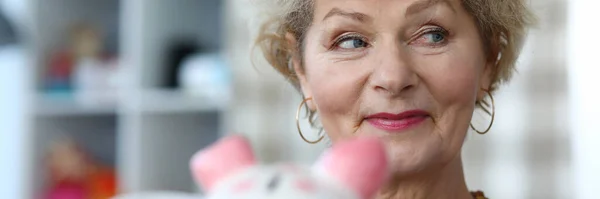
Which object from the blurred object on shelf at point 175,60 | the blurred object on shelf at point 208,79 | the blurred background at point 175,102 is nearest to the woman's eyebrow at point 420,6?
the blurred background at point 175,102

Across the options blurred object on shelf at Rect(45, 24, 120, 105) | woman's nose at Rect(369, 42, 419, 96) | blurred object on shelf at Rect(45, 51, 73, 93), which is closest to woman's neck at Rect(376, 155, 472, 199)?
woman's nose at Rect(369, 42, 419, 96)

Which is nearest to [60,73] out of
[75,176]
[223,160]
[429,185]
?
[75,176]

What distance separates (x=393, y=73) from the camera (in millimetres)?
831

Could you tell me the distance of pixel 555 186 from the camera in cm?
199

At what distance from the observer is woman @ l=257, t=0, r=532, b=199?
2.77ft

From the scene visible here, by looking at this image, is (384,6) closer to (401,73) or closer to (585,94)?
(401,73)

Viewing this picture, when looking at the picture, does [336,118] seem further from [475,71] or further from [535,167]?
[535,167]

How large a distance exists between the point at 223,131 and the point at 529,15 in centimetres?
131

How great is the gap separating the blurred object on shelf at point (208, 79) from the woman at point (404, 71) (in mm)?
1205

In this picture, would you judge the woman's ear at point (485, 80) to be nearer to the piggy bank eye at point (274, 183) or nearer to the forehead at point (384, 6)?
the forehead at point (384, 6)

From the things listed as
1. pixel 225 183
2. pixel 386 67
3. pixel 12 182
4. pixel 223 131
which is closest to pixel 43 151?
pixel 12 182

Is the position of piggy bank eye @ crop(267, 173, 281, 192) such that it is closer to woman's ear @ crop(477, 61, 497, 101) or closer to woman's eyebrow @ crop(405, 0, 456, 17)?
woman's eyebrow @ crop(405, 0, 456, 17)

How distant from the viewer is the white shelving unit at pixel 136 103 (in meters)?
2.21

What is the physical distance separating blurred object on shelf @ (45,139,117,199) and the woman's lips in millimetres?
1594
